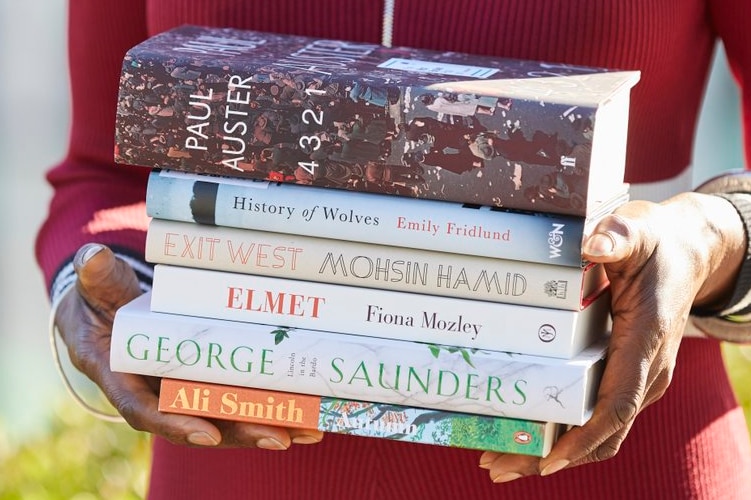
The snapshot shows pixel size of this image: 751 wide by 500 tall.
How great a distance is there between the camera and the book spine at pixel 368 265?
3.01 ft

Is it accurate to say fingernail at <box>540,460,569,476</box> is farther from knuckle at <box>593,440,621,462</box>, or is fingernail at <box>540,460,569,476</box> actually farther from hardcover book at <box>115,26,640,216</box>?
hardcover book at <box>115,26,640,216</box>

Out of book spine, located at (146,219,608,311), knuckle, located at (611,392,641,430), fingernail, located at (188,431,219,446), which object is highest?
book spine, located at (146,219,608,311)

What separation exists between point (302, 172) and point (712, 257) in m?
0.38

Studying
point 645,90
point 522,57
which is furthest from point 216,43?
point 645,90

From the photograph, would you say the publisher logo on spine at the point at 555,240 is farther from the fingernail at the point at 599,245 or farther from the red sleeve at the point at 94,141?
the red sleeve at the point at 94,141

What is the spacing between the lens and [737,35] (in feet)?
3.71

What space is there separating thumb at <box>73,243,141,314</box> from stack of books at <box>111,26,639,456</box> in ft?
0.32

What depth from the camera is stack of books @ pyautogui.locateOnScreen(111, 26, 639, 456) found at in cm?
88

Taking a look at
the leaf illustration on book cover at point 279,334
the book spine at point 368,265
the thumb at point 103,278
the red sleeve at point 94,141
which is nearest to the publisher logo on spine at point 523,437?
the book spine at point 368,265

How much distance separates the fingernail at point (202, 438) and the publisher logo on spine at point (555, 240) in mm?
344

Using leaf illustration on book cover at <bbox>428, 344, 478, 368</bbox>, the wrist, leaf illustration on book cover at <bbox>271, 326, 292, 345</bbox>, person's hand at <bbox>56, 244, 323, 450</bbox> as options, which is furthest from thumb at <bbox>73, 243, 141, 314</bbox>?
the wrist

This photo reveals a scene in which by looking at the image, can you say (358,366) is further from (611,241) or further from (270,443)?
(611,241)

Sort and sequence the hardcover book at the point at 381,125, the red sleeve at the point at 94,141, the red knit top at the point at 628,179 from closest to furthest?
the hardcover book at the point at 381,125
the red knit top at the point at 628,179
the red sleeve at the point at 94,141

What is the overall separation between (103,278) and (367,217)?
0.30 metres
